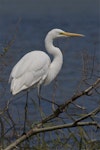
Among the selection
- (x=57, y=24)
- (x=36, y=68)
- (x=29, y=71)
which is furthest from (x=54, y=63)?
(x=57, y=24)

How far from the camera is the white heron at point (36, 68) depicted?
4273mm

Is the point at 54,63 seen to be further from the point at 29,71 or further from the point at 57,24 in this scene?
the point at 57,24

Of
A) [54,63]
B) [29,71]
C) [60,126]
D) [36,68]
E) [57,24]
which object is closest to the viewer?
[60,126]

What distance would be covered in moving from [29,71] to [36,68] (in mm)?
122

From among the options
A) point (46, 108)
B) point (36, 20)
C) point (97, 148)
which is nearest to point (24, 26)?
point (36, 20)

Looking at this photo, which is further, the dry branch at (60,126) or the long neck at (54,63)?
the long neck at (54,63)

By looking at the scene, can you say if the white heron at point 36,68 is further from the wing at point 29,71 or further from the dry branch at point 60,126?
the dry branch at point 60,126

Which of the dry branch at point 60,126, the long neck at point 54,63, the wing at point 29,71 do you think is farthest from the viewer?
the long neck at point 54,63

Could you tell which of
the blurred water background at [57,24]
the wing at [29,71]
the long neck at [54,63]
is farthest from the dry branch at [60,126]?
the blurred water background at [57,24]

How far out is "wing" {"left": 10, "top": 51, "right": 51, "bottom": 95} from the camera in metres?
4.23

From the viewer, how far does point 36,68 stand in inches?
179

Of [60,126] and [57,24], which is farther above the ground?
[60,126]

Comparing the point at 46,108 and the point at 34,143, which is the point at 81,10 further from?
the point at 34,143

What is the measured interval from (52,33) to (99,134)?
0.97 meters
